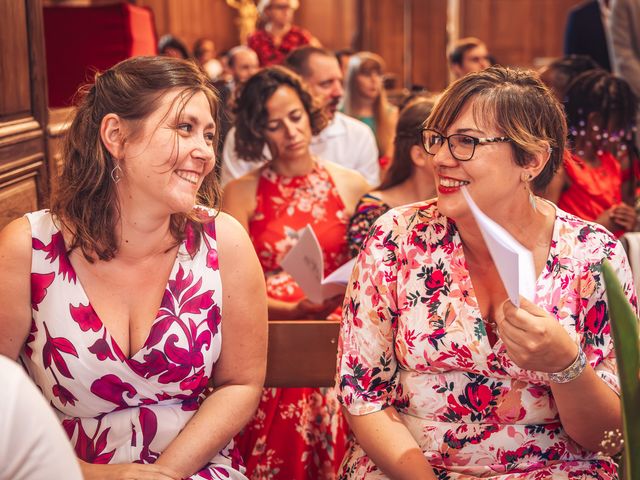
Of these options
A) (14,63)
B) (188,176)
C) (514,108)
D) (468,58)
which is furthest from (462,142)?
(468,58)

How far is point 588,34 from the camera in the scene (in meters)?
6.02

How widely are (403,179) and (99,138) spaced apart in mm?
1555

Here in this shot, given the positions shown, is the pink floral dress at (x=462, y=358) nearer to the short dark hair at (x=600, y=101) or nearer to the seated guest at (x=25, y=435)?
the seated guest at (x=25, y=435)

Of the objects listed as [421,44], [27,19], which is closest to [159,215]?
[27,19]

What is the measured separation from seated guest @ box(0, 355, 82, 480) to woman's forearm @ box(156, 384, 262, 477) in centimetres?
84

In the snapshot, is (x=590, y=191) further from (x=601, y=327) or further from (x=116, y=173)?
(x=116, y=173)

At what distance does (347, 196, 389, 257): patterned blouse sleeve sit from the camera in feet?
9.78

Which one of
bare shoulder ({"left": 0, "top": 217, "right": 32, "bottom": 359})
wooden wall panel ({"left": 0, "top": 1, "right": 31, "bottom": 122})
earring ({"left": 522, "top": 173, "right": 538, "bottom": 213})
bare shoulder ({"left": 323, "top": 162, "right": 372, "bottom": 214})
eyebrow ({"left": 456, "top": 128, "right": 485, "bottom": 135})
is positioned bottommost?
bare shoulder ({"left": 323, "top": 162, "right": 372, "bottom": 214})

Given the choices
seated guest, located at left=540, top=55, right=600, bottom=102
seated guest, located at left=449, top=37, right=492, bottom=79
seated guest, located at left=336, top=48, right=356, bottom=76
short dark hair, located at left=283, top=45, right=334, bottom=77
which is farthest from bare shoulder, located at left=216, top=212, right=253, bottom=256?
seated guest, located at left=336, top=48, right=356, bottom=76

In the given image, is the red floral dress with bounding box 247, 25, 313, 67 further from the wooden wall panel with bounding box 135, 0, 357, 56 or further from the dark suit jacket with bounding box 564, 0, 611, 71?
the wooden wall panel with bounding box 135, 0, 357, 56

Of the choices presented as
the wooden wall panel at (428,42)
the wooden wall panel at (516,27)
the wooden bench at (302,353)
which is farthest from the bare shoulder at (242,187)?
the wooden wall panel at (516,27)

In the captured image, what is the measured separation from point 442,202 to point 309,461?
1174 mm

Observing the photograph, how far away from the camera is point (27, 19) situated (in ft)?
8.03

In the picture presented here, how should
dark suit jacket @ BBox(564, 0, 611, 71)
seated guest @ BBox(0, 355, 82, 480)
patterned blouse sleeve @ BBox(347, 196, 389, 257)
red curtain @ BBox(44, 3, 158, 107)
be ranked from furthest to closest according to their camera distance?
dark suit jacket @ BBox(564, 0, 611, 71)
red curtain @ BBox(44, 3, 158, 107)
patterned blouse sleeve @ BBox(347, 196, 389, 257)
seated guest @ BBox(0, 355, 82, 480)
